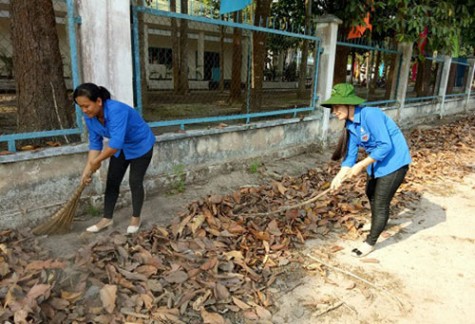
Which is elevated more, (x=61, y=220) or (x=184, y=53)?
(x=184, y=53)

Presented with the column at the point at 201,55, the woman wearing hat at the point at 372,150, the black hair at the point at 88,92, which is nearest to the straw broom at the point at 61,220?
the black hair at the point at 88,92

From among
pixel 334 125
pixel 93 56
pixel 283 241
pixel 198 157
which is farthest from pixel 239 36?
pixel 283 241

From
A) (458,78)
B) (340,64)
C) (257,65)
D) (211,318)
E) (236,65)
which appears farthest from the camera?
(458,78)

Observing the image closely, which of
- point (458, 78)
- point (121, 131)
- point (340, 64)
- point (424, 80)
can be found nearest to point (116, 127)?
point (121, 131)

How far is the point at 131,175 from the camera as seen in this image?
3279mm

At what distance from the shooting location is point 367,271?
10.0ft

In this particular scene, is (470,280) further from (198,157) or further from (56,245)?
(56,245)

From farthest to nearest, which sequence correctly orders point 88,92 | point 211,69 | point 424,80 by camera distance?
point 211,69, point 424,80, point 88,92

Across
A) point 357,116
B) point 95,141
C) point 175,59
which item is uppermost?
point 175,59

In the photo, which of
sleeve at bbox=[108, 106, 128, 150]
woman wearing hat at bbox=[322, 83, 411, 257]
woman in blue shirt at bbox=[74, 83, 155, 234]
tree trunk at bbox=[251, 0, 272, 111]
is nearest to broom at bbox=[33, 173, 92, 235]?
woman in blue shirt at bbox=[74, 83, 155, 234]

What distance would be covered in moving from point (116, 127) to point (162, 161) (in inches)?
59.2

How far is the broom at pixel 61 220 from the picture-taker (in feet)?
10.5

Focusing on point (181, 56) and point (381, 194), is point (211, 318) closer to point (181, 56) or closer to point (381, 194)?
point (381, 194)

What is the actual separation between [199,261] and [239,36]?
697 cm
